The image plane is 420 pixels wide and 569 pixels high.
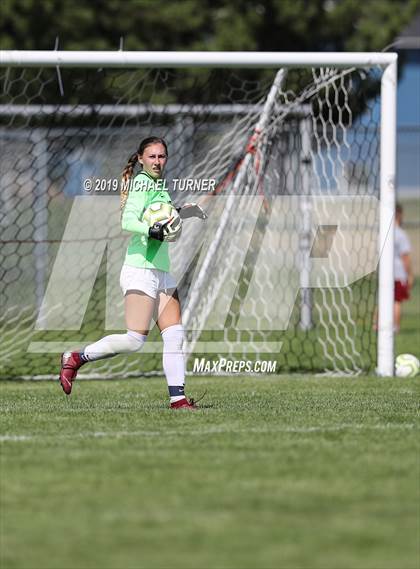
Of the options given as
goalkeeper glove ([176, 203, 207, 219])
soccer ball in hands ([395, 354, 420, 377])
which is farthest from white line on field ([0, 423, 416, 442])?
soccer ball in hands ([395, 354, 420, 377])

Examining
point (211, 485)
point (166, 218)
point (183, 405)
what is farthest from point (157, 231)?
point (211, 485)

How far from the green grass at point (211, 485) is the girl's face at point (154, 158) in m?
1.50

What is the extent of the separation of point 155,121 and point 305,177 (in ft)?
11.5

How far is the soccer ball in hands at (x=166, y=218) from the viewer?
25.7ft

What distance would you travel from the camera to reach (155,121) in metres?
16.7

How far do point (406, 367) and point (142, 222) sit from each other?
3.65 meters

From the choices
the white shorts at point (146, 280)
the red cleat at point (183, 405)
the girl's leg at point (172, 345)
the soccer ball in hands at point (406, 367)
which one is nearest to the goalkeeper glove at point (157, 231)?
the white shorts at point (146, 280)

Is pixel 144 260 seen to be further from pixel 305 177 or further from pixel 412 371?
pixel 305 177

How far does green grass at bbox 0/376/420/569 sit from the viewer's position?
4.32 m

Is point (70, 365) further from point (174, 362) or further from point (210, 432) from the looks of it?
point (210, 432)

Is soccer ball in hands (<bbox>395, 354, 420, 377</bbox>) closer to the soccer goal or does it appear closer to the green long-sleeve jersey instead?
the soccer goal

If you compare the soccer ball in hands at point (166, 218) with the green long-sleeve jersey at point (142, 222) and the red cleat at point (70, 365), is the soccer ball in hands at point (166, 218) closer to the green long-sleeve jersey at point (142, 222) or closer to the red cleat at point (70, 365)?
the green long-sleeve jersey at point (142, 222)

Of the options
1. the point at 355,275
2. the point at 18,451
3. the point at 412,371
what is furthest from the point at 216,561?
the point at 355,275

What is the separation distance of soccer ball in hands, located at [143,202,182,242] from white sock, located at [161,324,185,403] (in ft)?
1.95
